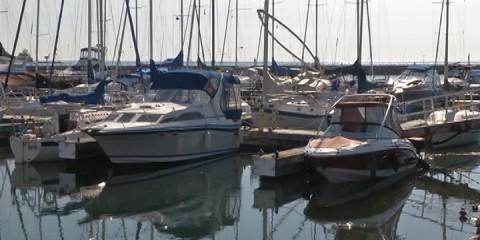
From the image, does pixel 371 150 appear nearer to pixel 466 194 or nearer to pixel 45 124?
pixel 466 194

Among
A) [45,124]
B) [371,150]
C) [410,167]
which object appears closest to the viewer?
[371,150]

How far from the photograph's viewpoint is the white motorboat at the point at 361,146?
17406 mm

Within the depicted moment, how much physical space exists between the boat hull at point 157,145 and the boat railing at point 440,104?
859 centimetres

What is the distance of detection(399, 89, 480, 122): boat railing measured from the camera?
26.2m

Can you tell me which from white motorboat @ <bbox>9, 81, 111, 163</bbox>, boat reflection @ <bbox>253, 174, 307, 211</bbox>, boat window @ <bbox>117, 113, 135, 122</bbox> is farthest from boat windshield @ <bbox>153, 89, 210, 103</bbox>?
boat reflection @ <bbox>253, 174, 307, 211</bbox>

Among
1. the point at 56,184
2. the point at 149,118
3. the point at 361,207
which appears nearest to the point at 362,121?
the point at 361,207

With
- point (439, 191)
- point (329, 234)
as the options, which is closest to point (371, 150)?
point (439, 191)

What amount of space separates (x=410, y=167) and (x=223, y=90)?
758cm

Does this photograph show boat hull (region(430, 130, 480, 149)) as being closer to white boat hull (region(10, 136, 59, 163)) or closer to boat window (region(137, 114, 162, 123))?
boat window (region(137, 114, 162, 123))

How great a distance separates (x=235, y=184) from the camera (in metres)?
20.0

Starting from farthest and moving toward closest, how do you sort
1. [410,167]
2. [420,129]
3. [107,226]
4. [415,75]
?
[415,75] < [420,129] < [410,167] < [107,226]

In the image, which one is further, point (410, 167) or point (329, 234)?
point (410, 167)

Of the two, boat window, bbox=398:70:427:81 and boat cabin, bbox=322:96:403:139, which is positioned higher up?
boat window, bbox=398:70:427:81

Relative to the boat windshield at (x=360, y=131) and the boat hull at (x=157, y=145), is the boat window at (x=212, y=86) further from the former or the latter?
the boat windshield at (x=360, y=131)
